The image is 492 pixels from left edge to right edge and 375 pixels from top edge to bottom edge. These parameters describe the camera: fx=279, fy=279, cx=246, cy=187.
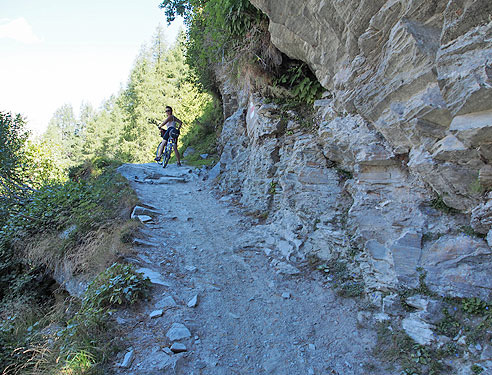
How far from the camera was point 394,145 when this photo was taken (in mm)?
4168

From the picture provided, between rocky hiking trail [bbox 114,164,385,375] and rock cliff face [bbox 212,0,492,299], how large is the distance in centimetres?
72

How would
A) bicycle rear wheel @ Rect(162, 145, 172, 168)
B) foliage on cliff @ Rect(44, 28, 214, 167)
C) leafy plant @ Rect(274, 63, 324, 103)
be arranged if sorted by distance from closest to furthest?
leafy plant @ Rect(274, 63, 324, 103) → bicycle rear wheel @ Rect(162, 145, 172, 168) → foliage on cliff @ Rect(44, 28, 214, 167)

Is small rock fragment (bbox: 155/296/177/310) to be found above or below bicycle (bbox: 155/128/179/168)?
below

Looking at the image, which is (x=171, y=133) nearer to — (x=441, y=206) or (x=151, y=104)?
(x=441, y=206)

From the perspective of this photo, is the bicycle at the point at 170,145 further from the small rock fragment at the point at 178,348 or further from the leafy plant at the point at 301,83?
the small rock fragment at the point at 178,348

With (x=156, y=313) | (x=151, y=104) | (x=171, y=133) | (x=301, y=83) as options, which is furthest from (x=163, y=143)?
(x=151, y=104)

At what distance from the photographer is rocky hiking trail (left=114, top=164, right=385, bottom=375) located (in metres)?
3.19

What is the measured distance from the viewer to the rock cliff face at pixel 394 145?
119 inches

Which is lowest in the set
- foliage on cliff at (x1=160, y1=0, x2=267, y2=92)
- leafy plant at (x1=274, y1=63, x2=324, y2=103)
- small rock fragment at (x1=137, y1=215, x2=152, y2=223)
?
small rock fragment at (x1=137, y1=215, x2=152, y2=223)

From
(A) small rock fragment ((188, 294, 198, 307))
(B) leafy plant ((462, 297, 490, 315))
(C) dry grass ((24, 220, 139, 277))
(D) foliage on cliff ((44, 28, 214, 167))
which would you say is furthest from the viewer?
(D) foliage on cliff ((44, 28, 214, 167))

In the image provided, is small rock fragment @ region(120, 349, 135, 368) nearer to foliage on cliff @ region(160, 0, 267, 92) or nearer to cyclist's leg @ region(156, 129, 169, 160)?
foliage on cliff @ region(160, 0, 267, 92)

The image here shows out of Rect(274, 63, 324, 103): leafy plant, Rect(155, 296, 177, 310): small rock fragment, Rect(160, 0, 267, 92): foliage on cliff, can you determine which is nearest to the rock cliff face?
Rect(274, 63, 324, 103): leafy plant

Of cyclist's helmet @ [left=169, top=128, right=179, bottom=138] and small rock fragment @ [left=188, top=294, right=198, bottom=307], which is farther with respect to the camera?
cyclist's helmet @ [left=169, top=128, right=179, bottom=138]

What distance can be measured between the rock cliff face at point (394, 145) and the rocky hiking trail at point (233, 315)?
0.72 m
